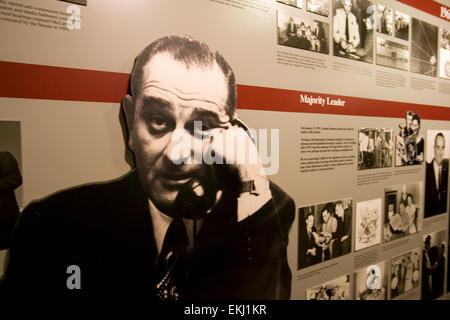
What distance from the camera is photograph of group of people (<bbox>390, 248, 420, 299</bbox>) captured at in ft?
7.73

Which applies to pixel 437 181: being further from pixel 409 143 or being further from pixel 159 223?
pixel 159 223

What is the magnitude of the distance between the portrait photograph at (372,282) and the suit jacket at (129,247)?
0.67 meters

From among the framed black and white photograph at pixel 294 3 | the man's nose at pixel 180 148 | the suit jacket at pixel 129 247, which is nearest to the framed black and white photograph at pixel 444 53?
the framed black and white photograph at pixel 294 3

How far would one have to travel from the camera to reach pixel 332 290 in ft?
6.48

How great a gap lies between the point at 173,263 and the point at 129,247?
21 cm

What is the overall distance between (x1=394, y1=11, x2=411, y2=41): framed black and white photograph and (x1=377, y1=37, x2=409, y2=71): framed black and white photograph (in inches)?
2.4

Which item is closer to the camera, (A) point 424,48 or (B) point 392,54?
(B) point 392,54

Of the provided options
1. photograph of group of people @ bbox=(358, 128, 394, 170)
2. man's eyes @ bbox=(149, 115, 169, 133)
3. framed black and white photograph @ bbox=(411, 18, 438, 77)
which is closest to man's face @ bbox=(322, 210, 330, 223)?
photograph of group of people @ bbox=(358, 128, 394, 170)

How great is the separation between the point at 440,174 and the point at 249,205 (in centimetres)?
196

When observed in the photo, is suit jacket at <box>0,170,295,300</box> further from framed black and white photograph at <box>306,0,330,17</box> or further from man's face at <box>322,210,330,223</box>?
framed black and white photograph at <box>306,0,330,17</box>

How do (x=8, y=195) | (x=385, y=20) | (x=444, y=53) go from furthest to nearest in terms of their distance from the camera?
1. (x=444, y=53)
2. (x=385, y=20)
3. (x=8, y=195)

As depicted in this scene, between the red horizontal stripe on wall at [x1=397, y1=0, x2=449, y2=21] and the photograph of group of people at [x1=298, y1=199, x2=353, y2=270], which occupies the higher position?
the red horizontal stripe on wall at [x1=397, y1=0, x2=449, y2=21]

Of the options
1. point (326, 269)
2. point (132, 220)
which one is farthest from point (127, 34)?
point (326, 269)

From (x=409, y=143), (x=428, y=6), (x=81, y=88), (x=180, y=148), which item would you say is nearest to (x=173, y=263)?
(x=180, y=148)
